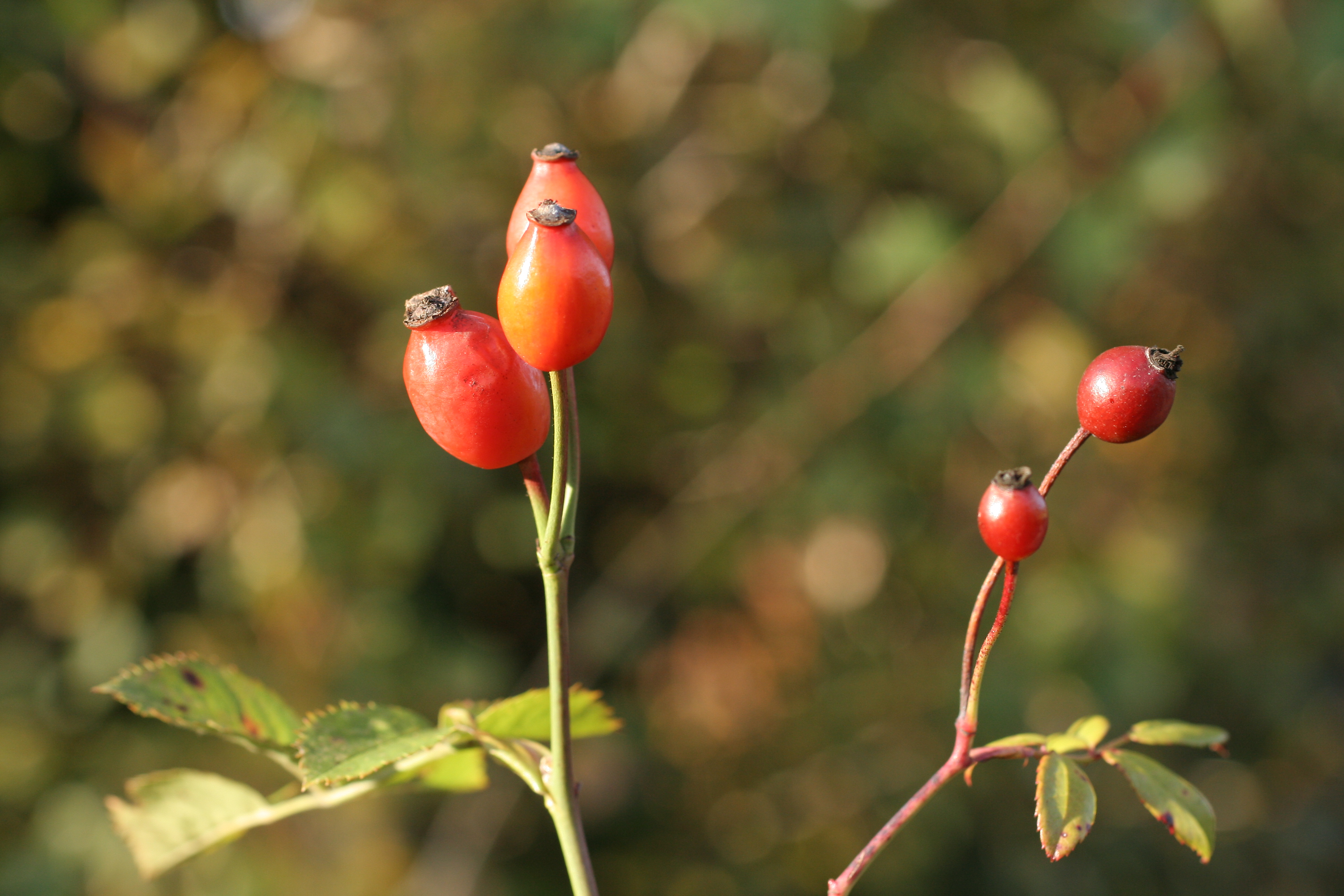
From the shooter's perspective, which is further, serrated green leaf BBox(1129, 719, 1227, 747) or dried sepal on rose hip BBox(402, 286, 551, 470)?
serrated green leaf BBox(1129, 719, 1227, 747)

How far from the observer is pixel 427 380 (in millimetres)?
596

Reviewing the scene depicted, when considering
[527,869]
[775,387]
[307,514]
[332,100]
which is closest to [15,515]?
[307,514]

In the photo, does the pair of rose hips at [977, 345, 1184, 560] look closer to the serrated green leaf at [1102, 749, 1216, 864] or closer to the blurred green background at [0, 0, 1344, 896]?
A: the serrated green leaf at [1102, 749, 1216, 864]

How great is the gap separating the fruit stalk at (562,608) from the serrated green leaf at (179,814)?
0.39 metres

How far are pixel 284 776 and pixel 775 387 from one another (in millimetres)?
1680

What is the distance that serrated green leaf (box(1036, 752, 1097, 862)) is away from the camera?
609mm

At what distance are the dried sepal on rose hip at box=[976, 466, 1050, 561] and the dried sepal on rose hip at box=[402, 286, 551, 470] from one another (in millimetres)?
290

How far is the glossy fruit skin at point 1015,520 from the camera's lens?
1.95ft

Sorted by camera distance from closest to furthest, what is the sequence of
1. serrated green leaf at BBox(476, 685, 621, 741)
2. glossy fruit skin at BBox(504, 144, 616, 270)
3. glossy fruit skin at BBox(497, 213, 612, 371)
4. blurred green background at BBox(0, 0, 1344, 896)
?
1. glossy fruit skin at BBox(497, 213, 612, 371)
2. glossy fruit skin at BBox(504, 144, 616, 270)
3. serrated green leaf at BBox(476, 685, 621, 741)
4. blurred green background at BBox(0, 0, 1344, 896)

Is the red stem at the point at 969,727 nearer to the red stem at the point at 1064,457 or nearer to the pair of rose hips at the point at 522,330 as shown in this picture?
the red stem at the point at 1064,457

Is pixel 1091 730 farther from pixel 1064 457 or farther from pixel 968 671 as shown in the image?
pixel 1064 457

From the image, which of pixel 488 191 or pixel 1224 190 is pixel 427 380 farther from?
pixel 1224 190

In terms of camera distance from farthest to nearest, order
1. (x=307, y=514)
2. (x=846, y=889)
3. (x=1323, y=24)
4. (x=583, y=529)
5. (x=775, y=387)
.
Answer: (x=583, y=529)
(x=775, y=387)
(x=307, y=514)
(x=1323, y=24)
(x=846, y=889)

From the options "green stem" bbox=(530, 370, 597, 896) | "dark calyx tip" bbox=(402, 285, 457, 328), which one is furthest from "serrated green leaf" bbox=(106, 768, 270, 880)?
"dark calyx tip" bbox=(402, 285, 457, 328)
